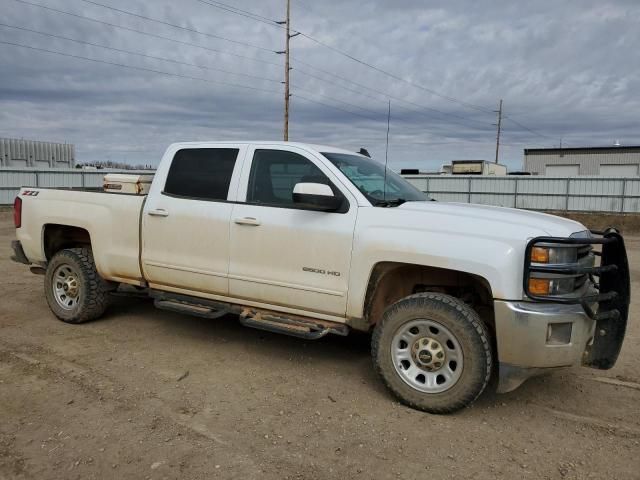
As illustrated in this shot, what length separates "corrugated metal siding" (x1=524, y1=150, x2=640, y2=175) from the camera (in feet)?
140

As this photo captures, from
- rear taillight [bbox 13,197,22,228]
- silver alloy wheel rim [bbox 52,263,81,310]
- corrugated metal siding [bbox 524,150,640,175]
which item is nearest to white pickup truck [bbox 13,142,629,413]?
silver alloy wheel rim [bbox 52,263,81,310]

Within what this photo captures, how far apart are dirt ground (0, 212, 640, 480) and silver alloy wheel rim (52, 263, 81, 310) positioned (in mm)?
575

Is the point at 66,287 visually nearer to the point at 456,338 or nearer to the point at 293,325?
the point at 293,325

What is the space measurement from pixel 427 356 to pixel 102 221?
3565 millimetres

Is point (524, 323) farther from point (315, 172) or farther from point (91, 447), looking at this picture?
point (91, 447)

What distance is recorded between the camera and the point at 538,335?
11.5ft

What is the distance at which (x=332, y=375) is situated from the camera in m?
4.64

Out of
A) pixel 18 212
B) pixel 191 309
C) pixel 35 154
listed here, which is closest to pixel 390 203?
pixel 191 309

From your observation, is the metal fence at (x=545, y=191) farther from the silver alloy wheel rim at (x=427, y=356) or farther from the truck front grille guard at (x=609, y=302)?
the silver alloy wheel rim at (x=427, y=356)

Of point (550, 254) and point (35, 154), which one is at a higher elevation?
point (35, 154)

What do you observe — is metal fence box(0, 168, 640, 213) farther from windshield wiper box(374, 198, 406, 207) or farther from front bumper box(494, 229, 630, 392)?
front bumper box(494, 229, 630, 392)

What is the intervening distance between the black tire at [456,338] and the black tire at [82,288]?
330 cm

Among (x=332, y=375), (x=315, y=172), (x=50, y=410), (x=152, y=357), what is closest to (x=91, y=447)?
(x=50, y=410)

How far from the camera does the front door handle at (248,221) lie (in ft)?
15.1
